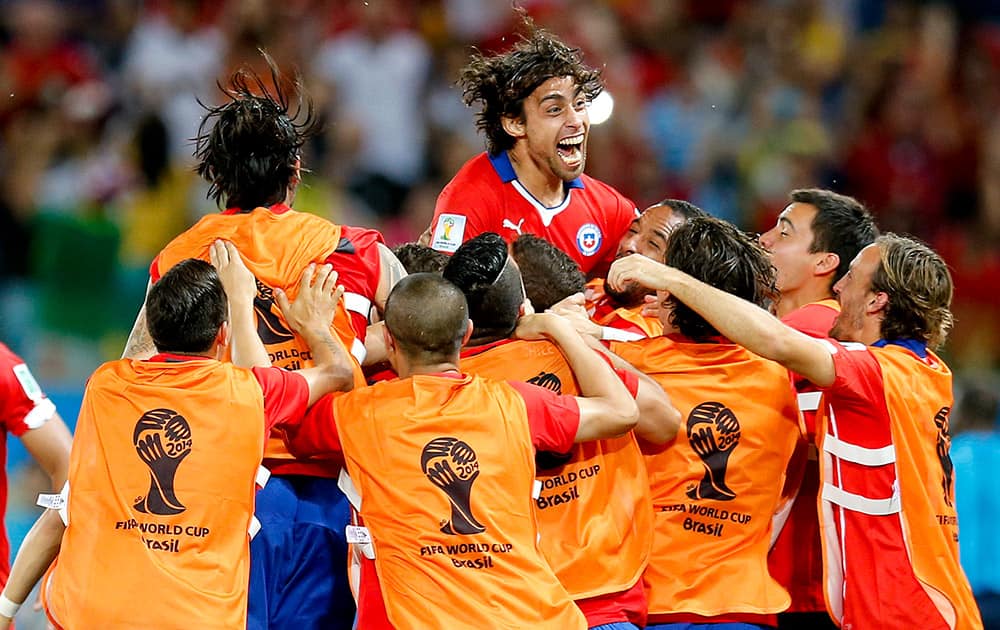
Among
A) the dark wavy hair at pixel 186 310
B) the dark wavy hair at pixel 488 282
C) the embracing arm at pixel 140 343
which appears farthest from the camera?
the embracing arm at pixel 140 343

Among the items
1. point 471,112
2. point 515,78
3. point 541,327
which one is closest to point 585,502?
point 541,327

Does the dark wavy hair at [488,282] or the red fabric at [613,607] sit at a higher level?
the dark wavy hair at [488,282]

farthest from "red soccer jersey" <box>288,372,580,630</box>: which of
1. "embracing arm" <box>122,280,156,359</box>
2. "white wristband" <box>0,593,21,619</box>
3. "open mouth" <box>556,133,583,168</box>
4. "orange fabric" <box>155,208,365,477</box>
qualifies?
"open mouth" <box>556,133,583,168</box>

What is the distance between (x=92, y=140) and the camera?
1254cm

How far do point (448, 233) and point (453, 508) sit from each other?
2.02 meters

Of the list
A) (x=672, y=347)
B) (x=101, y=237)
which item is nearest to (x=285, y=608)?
(x=672, y=347)

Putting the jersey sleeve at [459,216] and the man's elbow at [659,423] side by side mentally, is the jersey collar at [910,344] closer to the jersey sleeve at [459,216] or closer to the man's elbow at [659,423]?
the man's elbow at [659,423]

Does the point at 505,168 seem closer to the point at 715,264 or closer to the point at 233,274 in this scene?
the point at 715,264

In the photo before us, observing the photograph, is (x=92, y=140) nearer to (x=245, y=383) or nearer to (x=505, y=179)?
(x=505, y=179)

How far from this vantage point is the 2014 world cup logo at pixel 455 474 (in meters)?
5.01

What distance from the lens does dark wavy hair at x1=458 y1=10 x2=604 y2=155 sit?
7.08 meters

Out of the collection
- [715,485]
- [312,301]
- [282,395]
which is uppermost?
[312,301]

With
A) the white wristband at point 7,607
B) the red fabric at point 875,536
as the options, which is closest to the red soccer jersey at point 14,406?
the white wristband at point 7,607

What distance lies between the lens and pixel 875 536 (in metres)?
5.73
